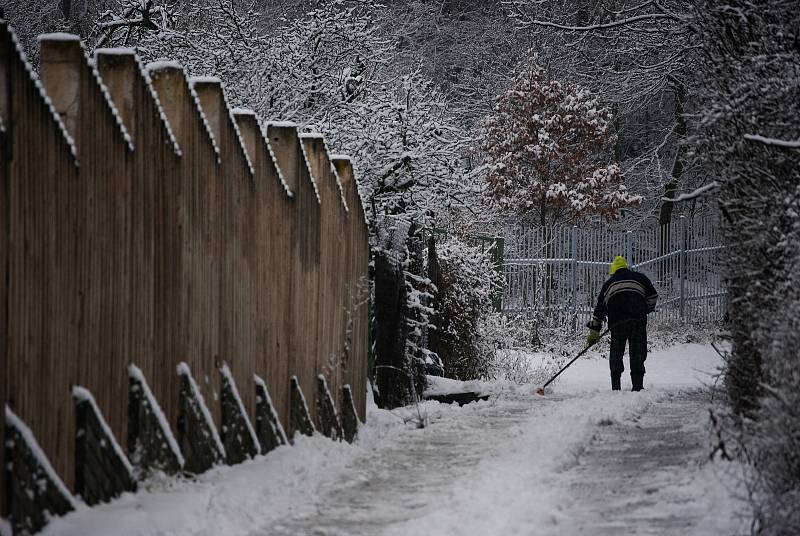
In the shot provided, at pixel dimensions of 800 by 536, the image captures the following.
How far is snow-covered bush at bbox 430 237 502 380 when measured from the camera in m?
13.6

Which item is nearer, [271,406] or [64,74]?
[64,74]

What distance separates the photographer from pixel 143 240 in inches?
217

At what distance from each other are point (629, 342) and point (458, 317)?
2.12 meters

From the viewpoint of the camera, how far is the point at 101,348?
506cm

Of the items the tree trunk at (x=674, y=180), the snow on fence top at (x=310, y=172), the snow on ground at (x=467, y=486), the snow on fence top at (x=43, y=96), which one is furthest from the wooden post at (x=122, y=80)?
the tree trunk at (x=674, y=180)

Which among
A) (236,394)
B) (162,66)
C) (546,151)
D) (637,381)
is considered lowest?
(637,381)

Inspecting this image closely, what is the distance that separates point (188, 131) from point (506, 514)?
263cm

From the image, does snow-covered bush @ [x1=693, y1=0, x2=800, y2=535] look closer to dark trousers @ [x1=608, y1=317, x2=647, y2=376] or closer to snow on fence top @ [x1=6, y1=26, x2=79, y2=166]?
snow on fence top @ [x1=6, y1=26, x2=79, y2=166]

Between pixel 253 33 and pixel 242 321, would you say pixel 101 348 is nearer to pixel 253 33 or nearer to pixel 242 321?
pixel 242 321

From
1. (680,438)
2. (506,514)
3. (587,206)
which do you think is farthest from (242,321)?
(587,206)

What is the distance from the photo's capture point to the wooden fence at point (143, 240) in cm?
438

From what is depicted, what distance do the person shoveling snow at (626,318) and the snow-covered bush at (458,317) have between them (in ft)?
4.55

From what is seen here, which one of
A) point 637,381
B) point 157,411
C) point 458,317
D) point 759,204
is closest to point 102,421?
point 157,411

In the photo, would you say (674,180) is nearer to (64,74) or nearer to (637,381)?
(637,381)
